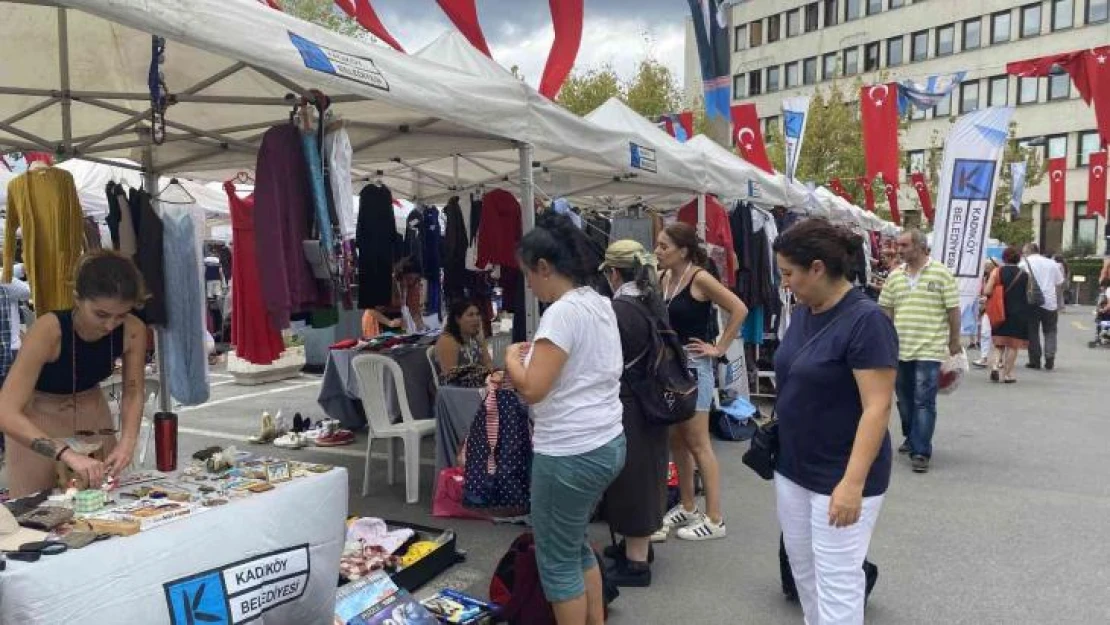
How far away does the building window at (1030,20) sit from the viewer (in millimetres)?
37591

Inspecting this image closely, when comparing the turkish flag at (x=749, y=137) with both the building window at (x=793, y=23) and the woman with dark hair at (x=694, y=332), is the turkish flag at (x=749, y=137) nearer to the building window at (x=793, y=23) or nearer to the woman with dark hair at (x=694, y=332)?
the woman with dark hair at (x=694, y=332)

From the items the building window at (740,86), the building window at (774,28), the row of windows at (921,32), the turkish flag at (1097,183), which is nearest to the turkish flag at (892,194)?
the turkish flag at (1097,183)

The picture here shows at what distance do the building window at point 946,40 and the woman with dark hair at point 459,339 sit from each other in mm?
42463

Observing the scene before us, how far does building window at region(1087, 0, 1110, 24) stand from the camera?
35.4 metres

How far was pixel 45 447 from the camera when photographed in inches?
106

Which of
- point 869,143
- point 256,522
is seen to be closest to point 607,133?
point 256,522


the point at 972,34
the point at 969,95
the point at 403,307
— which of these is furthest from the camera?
the point at 969,95

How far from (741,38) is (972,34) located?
1442 cm

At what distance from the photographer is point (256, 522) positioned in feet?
8.41

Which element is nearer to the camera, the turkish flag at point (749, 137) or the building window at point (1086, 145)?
the turkish flag at point (749, 137)

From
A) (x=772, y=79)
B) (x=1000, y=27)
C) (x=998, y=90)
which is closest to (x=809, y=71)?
(x=772, y=79)

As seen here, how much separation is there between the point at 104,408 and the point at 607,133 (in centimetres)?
317

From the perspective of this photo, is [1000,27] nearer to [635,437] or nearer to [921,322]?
[921,322]

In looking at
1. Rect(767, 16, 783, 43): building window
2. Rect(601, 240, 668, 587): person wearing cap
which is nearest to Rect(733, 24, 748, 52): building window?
Rect(767, 16, 783, 43): building window
